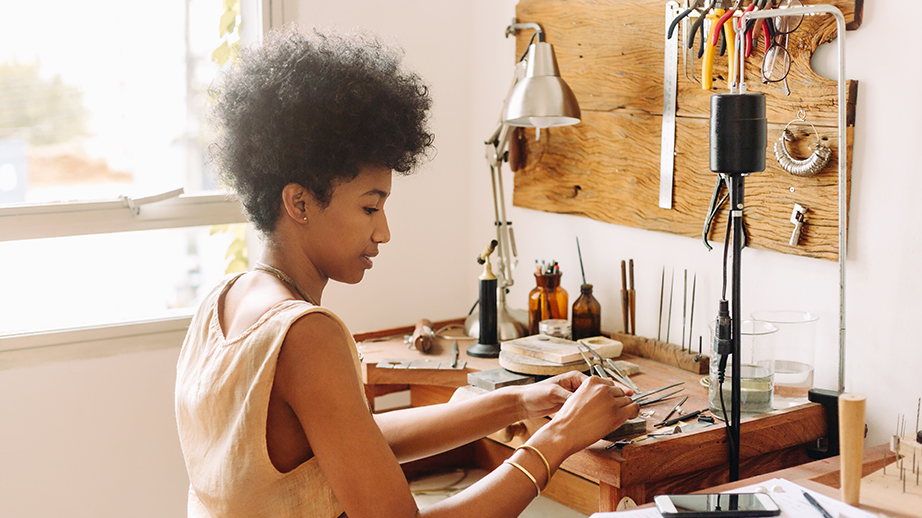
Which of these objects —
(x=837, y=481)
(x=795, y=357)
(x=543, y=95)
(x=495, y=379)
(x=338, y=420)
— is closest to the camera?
(x=338, y=420)

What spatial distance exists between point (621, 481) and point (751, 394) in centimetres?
34

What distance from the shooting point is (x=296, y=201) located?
1.25 meters

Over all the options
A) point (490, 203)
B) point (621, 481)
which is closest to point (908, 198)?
point (621, 481)

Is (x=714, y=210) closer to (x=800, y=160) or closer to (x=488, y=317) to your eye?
(x=800, y=160)

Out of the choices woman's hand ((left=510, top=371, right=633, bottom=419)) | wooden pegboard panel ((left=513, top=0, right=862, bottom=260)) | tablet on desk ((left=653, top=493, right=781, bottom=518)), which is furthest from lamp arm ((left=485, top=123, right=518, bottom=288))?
tablet on desk ((left=653, top=493, right=781, bottom=518))

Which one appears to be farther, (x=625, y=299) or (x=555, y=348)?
(x=625, y=299)

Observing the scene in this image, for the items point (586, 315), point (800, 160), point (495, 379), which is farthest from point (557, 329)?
point (800, 160)

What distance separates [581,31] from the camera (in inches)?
84.9

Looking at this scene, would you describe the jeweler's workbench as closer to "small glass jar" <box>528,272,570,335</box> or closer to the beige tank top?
"small glass jar" <box>528,272,570,335</box>

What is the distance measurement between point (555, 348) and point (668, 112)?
1.98 ft

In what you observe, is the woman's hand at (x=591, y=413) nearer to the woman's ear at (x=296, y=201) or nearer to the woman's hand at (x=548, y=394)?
the woman's hand at (x=548, y=394)

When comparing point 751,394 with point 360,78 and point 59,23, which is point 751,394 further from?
point 59,23

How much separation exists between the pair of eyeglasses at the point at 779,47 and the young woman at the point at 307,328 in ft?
2.29

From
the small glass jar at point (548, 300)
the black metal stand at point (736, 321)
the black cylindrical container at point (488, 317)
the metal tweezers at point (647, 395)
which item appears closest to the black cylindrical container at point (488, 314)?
the black cylindrical container at point (488, 317)
